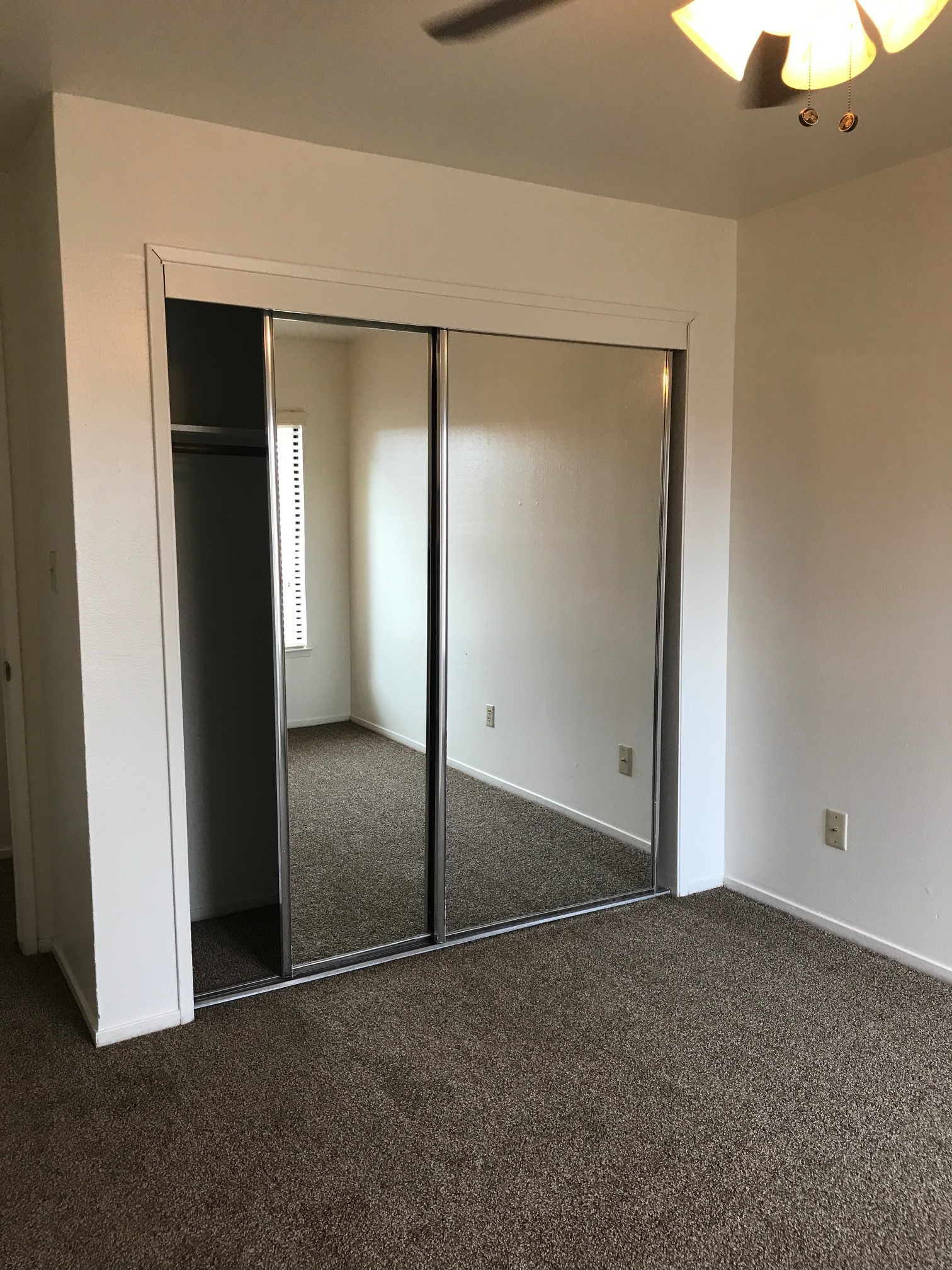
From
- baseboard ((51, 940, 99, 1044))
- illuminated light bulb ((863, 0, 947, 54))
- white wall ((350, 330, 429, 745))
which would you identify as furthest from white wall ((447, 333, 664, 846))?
illuminated light bulb ((863, 0, 947, 54))

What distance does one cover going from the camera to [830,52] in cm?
149

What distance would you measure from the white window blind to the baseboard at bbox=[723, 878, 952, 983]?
1.91 meters

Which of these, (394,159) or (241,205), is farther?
(394,159)

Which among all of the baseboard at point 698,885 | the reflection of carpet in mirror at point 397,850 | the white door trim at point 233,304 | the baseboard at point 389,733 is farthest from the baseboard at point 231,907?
the baseboard at point 698,885

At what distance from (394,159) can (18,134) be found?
40.0 inches

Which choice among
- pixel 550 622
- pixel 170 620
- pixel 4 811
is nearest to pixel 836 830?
pixel 550 622

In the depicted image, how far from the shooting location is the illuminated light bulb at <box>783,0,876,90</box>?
4.76 feet

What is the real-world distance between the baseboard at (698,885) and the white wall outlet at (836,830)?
21.2 inches

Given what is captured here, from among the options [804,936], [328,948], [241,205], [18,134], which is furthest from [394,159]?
[804,936]

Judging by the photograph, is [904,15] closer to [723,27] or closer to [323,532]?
[723,27]

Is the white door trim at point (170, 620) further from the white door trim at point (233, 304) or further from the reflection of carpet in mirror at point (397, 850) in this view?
the reflection of carpet in mirror at point (397, 850)

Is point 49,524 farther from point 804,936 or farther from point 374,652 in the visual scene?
point 804,936

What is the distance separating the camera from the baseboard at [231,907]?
10.8 ft

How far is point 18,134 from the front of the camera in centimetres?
261
